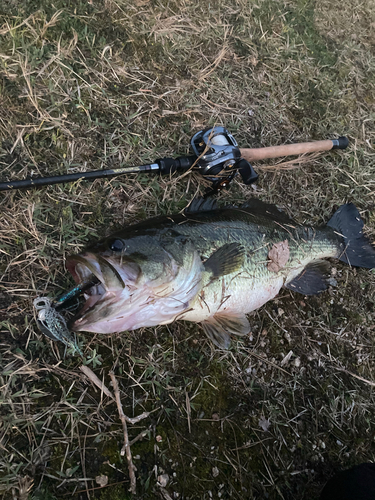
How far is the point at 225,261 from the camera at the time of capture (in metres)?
2.33

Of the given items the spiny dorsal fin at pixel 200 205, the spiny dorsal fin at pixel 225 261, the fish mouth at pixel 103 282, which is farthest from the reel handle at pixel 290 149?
the fish mouth at pixel 103 282

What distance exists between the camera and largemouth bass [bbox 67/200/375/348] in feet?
6.26

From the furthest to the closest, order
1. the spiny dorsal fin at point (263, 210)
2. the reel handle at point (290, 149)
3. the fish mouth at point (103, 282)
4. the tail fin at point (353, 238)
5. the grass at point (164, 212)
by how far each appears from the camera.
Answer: the tail fin at point (353, 238) < the reel handle at point (290, 149) < the spiny dorsal fin at point (263, 210) < the grass at point (164, 212) < the fish mouth at point (103, 282)

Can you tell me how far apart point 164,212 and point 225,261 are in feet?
2.87

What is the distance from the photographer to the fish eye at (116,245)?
6.35ft

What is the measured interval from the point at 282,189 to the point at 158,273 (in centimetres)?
201

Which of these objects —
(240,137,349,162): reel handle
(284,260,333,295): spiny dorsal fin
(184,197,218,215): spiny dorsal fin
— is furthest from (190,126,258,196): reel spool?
(284,260,333,295): spiny dorsal fin

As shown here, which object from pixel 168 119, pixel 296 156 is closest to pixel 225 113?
pixel 168 119

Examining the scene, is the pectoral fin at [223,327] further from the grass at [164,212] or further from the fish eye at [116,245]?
the fish eye at [116,245]

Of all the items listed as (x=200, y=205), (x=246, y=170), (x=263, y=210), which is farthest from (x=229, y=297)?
(x=246, y=170)

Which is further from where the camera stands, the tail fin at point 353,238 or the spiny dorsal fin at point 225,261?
the tail fin at point 353,238

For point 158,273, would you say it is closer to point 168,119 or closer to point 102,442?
point 102,442

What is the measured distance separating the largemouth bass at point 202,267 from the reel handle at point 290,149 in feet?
1.56

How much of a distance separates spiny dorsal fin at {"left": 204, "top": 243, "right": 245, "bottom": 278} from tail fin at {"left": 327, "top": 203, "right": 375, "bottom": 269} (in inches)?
58.5
